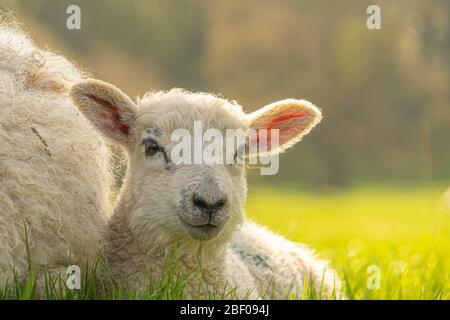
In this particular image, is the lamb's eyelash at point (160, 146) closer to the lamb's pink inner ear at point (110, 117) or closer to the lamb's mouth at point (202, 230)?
the lamb's pink inner ear at point (110, 117)

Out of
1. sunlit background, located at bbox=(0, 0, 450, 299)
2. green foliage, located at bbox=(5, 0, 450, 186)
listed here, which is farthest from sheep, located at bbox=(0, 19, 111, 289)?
green foliage, located at bbox=(5, 0, 450, 186)

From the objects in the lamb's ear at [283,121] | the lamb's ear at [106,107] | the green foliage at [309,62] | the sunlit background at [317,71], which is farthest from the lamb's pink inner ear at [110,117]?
the green foliage at [309,62]

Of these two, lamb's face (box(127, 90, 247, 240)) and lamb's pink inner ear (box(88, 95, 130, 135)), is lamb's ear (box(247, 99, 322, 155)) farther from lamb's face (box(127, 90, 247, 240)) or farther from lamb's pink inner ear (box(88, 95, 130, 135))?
lamb's pink inner ear (box(88, 95, 130, 135))

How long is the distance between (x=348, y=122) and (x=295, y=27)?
4.33 meters

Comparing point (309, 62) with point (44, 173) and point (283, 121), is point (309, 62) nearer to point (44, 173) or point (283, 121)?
point (283, 121)

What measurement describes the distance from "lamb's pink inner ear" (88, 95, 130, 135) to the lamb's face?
0.36ft

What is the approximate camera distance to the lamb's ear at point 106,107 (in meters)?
4.45

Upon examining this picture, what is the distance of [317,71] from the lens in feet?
100

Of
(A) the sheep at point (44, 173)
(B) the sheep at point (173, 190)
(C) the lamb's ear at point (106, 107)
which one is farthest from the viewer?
(C) the lamb's ear at point (106, 107)

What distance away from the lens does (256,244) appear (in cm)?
557

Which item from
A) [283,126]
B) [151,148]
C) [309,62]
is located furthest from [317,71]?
[151,148]

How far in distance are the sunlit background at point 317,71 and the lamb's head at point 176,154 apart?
19.3 m
